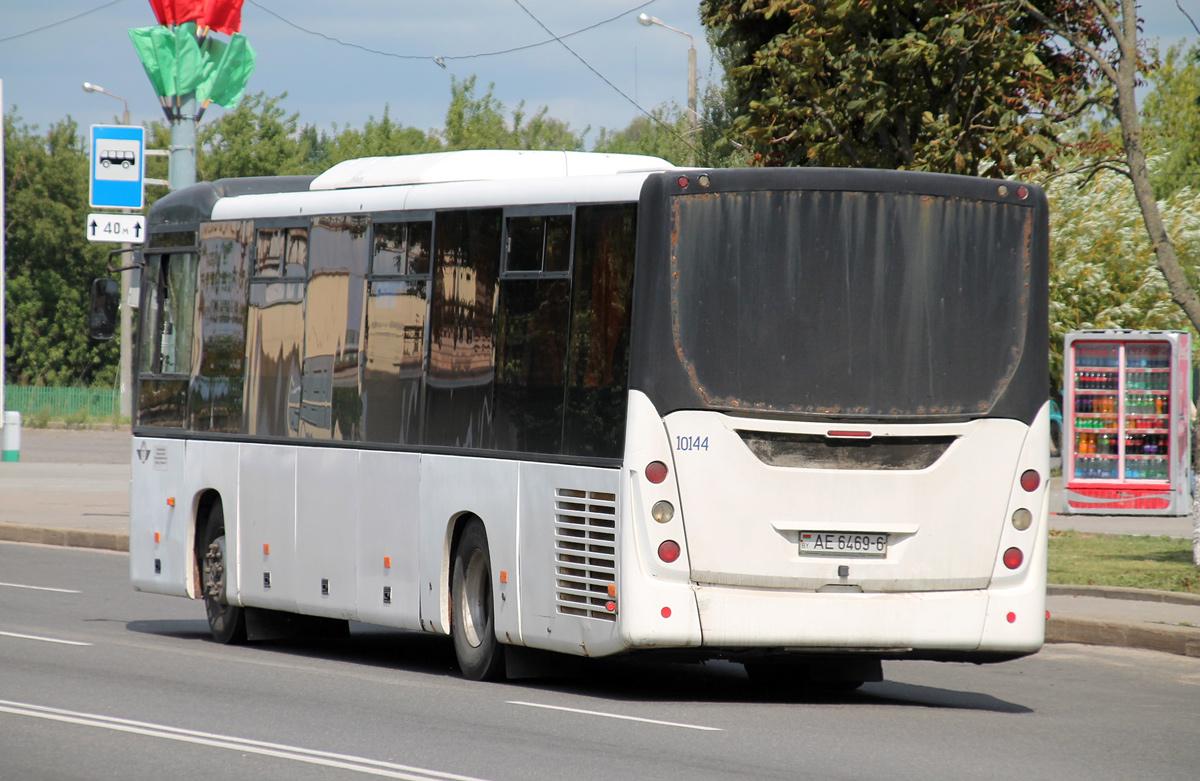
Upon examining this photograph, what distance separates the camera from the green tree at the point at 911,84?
56.5 ft

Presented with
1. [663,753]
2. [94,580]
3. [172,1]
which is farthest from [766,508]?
[172,1]

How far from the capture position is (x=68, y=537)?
76.2 feet

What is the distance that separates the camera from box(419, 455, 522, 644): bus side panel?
10.8 m

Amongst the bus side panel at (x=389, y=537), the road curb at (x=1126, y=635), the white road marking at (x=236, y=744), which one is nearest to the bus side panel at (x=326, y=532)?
the bus side panel at (x=389, y=537)

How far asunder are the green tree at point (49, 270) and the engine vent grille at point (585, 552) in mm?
72582

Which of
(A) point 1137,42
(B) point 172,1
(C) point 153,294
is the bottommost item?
(C) point 153,294

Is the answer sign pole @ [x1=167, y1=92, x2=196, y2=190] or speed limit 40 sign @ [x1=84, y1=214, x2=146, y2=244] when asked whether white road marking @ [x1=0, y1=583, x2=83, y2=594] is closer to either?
speed limit 40 sign @ [x1=84, y1=214, x2=146, y2=244]

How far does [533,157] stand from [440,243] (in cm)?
91

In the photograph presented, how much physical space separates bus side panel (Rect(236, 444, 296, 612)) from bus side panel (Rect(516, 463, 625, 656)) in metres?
2.87

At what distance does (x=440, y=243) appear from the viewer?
457 inches

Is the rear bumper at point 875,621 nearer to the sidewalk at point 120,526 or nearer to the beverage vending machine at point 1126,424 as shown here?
the sidewalk at point 120,526

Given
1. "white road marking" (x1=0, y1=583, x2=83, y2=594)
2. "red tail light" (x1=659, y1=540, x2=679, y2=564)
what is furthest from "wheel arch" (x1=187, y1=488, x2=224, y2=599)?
"red tail light" (x1=659, y1=540, x2=679, y2=564)

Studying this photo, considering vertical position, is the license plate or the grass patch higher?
the license plate

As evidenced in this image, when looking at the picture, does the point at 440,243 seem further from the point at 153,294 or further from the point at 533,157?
the point at 153,294
